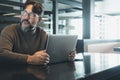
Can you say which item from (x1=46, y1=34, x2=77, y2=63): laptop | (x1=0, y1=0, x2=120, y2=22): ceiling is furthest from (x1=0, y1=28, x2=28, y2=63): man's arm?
(x1=0, y1=0, x2=120, y2=22): ceiling

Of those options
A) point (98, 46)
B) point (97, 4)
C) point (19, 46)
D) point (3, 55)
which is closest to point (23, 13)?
point (19, 46)

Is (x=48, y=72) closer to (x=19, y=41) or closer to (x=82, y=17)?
(x=19, y=41)

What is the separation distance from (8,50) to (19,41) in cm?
15

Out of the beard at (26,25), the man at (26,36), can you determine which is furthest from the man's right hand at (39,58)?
the beard at (26,25)

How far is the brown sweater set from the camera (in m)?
1.67

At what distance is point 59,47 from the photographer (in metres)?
1.73

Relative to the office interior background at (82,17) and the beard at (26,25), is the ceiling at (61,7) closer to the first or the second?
the office interior background at (82,17)

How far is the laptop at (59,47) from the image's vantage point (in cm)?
166

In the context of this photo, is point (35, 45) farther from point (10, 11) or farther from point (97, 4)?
point (97, 4)

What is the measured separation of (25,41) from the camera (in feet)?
5.82

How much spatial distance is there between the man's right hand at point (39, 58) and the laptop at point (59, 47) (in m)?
0.09

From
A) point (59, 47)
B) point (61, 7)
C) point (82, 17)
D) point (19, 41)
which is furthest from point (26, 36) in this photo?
point (61, 7)

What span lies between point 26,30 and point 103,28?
6486 millimetres

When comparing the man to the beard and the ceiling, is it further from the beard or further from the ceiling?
the ceiling
